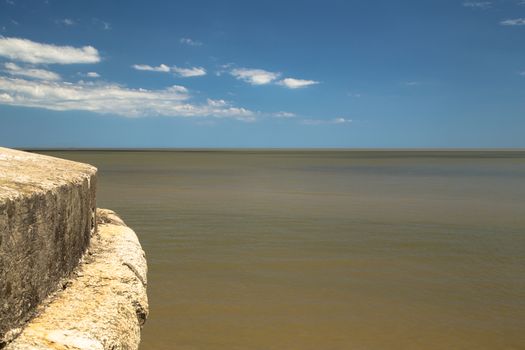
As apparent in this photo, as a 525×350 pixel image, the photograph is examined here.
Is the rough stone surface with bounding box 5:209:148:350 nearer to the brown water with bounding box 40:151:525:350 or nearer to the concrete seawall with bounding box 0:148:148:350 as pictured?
the concrete seawall with bounding box 0:148:148:350

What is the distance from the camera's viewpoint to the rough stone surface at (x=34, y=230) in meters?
1.79

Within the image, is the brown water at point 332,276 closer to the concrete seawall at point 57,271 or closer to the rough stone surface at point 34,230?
the concrete seawall at point 57,271

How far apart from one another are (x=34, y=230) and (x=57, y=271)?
0.45m

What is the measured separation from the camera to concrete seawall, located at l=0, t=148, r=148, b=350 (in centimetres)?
184

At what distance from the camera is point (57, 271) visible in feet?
7.79


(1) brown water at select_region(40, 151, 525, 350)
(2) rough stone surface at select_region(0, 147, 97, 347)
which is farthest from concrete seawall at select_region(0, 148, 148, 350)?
(1) brown water at select_region(40, 151, 525, 350)

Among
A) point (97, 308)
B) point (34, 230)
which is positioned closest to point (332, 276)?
point (97, 308)

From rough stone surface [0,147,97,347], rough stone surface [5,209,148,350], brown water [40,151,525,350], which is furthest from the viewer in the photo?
brown water [40,151,525,350]

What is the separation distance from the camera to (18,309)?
6.28 feet

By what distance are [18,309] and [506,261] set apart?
6611mm

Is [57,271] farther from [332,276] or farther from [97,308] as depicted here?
[332,276]

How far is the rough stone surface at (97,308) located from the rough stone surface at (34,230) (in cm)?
7

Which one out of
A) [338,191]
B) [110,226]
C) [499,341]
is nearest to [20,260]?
[110,226]

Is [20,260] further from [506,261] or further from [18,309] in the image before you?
[506,261]
